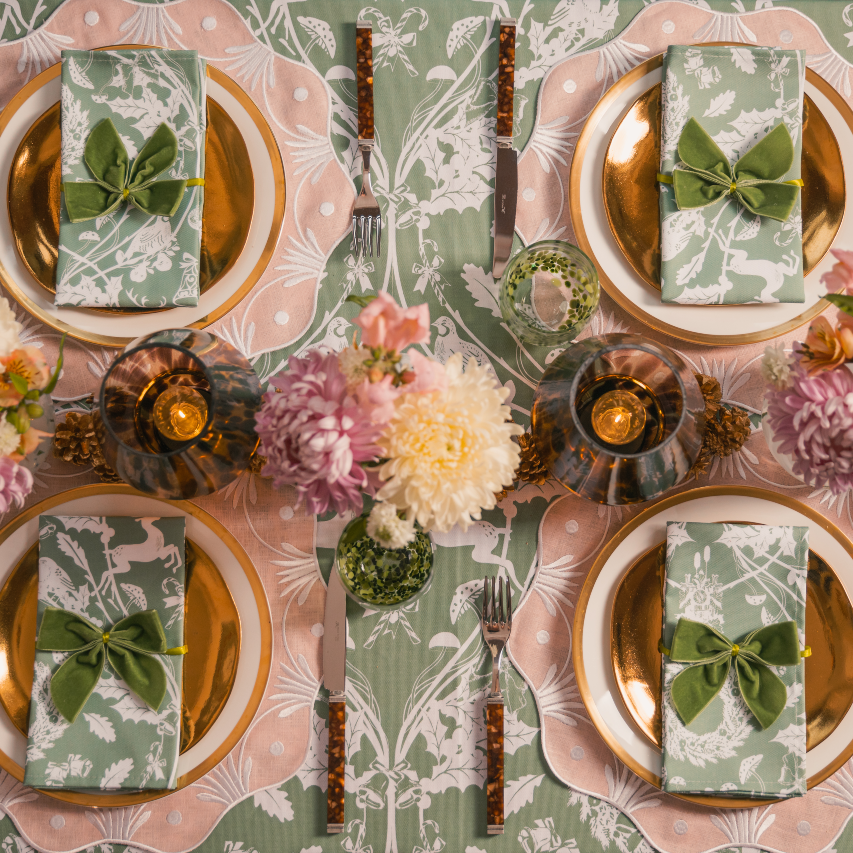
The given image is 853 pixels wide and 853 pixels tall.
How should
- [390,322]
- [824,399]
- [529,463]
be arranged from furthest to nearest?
[529,463] < [824,399] < [390,322]

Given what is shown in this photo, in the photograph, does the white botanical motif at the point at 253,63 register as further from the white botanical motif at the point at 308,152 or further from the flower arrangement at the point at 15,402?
the flower arrangement at the point at 15,402

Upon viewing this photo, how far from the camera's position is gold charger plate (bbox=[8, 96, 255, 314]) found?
0.83m

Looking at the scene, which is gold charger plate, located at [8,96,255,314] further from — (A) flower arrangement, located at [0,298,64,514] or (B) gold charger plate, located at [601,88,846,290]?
(B) gold charger plate, located at [601,88,846,290]

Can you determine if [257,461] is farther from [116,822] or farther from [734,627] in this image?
[734,627]

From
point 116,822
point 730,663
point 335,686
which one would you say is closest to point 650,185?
point 730,663

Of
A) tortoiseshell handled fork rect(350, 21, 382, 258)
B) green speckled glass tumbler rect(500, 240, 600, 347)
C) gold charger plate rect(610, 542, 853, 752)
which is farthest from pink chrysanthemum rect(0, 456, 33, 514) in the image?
gold charger plate rect(610, 542, 853, 752)

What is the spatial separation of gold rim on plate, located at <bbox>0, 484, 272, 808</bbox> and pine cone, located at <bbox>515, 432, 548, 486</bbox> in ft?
1.15

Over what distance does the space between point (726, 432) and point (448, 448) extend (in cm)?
41

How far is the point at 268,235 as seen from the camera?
83 cm

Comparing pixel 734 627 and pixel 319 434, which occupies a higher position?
pixel 319 434

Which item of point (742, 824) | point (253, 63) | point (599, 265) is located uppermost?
point (253, 63)

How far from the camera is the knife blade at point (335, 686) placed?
81cm

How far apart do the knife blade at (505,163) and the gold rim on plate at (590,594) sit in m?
0.36

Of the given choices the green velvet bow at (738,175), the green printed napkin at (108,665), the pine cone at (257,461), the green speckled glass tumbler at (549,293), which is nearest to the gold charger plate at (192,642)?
the green printed napkin at (108,665)
